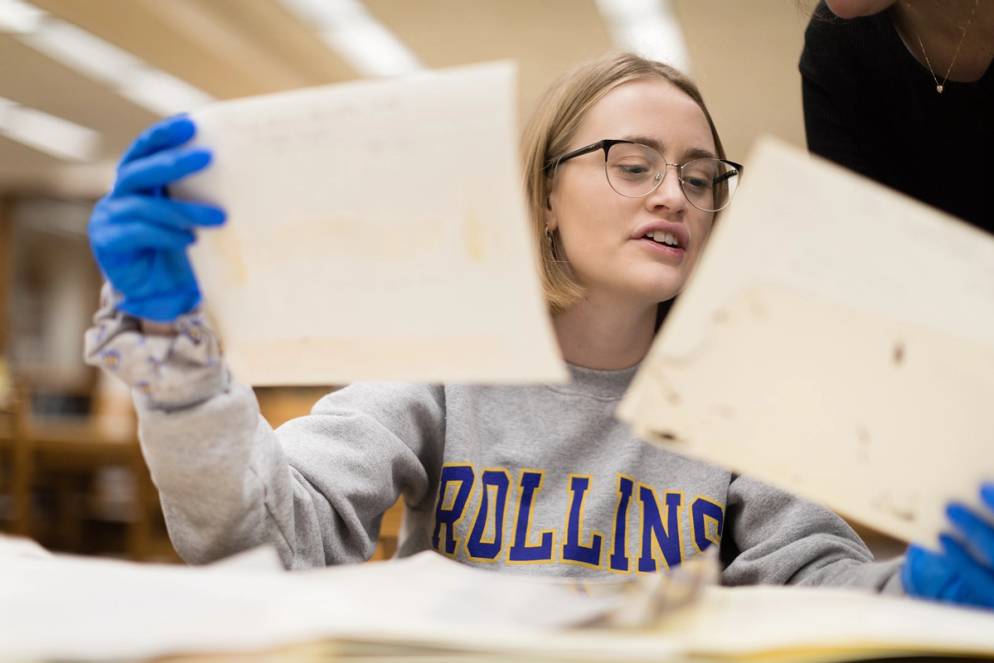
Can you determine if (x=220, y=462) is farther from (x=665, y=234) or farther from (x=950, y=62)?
(x=950, y=62)

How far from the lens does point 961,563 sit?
1.63 feet

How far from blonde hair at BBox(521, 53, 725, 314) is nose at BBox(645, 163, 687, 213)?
0.13 meters

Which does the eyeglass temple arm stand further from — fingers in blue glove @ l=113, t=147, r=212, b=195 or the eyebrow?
fingers in blue glove @ l=113, t=147, r=212, b=195

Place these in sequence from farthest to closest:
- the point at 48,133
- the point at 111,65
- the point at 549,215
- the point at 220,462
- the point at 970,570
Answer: the point at 48,133
the point at 111,65
the point at 549,215
the point at 220,462
the point at 970,570

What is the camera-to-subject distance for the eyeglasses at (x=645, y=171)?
34.1 inches

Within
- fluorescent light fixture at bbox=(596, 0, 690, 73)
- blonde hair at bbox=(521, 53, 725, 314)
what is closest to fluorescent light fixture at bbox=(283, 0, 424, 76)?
fluorescent light fixture at bbox=(596, 0, 690, 73)

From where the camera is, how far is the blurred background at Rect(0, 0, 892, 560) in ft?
13.1

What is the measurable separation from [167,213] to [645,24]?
14.2ft

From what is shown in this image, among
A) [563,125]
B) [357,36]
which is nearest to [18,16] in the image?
[357,36]

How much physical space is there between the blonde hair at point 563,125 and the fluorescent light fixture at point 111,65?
425 centimetres

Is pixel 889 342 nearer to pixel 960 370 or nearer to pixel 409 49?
pixel 960 370

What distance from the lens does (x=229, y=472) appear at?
60cm

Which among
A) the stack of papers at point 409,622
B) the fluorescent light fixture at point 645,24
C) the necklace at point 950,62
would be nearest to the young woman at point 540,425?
the stack of papers at point 409,622

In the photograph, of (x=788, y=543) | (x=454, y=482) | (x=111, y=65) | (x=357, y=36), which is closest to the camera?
(x=788, y=543)
